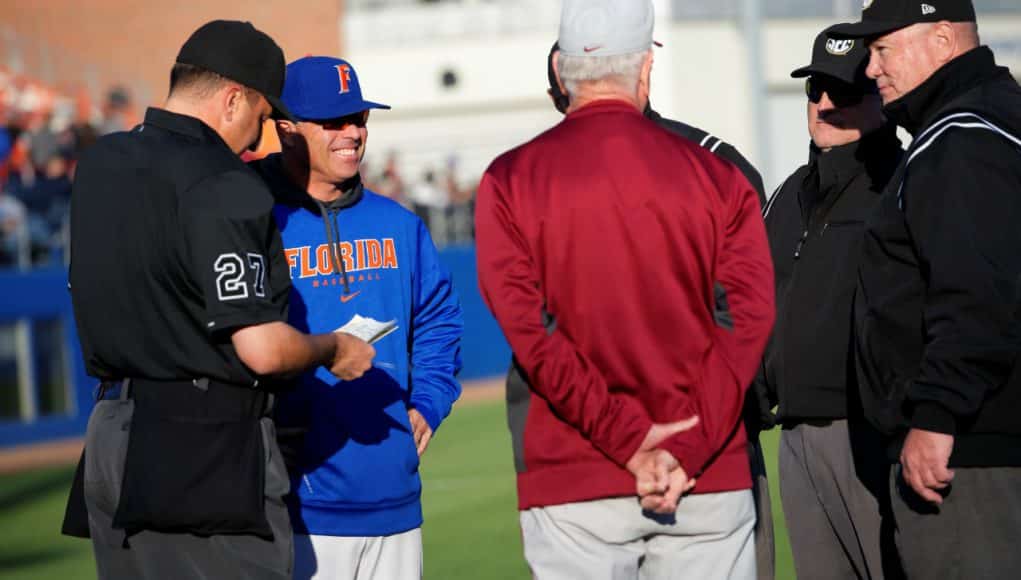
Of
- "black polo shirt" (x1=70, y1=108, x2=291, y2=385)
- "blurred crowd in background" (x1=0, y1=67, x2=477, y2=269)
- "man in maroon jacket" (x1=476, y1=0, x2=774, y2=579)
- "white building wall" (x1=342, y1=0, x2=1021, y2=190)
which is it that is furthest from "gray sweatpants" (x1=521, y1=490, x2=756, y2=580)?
"white building wall" (x1=342, y1=0, x2=1021, y2=190)

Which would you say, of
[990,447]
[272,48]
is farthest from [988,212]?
[272,48]

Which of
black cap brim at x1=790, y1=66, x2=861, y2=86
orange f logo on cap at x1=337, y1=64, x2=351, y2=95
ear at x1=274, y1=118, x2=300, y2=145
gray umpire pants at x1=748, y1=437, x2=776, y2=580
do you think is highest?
orange f logo on cap at x1=337, y1=64, x2=351, y2=95

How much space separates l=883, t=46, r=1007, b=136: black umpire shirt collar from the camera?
4.17 meters

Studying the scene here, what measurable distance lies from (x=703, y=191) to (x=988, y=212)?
0.85 metres

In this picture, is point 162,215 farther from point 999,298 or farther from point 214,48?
point 999,298

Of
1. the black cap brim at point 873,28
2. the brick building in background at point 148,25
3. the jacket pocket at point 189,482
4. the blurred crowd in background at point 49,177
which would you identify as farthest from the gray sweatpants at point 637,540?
the brick building in background at point 148,25

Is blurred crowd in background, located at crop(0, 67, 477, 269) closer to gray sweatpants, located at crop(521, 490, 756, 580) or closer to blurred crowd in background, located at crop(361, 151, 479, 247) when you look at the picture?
blurred crowd in background, located at crop(361, 151, 479, 247)

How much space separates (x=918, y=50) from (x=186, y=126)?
84.2 inches

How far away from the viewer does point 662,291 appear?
3.56 meters

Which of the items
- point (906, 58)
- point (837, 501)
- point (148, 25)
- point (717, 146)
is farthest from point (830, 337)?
point (148, 25)

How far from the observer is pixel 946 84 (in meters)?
4.19

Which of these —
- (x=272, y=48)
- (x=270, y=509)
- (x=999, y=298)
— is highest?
(x=272, y=48)

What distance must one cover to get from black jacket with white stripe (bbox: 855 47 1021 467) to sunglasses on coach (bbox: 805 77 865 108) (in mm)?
865

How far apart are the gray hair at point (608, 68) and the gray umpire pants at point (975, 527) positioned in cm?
145
